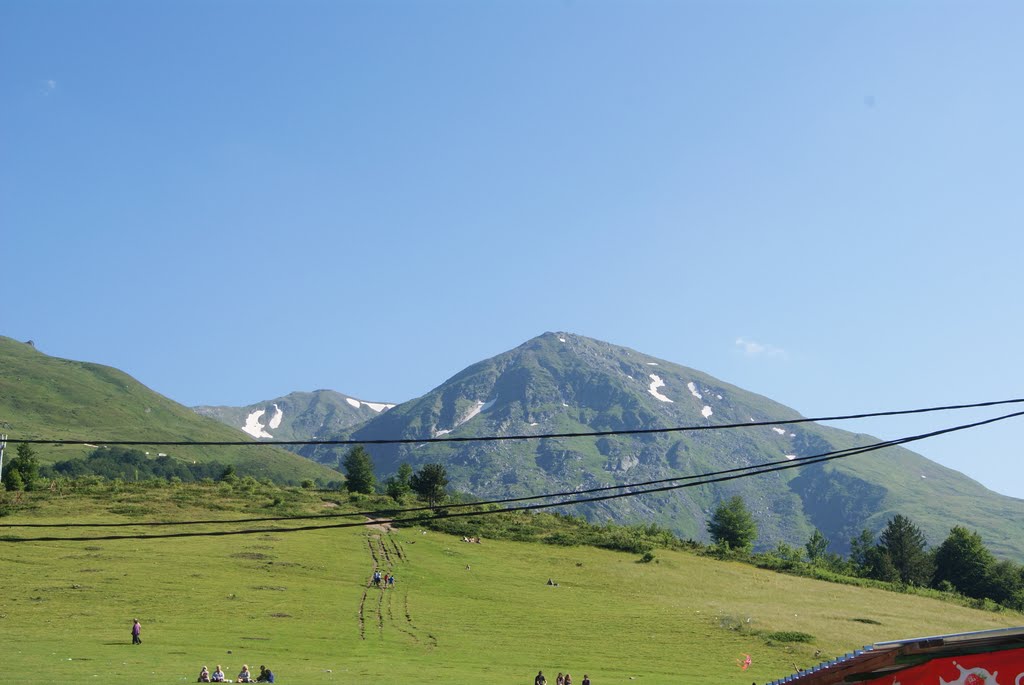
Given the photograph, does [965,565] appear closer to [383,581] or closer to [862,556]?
[862,556]

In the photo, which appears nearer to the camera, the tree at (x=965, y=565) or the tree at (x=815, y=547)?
the tree at (x=965, y=565)

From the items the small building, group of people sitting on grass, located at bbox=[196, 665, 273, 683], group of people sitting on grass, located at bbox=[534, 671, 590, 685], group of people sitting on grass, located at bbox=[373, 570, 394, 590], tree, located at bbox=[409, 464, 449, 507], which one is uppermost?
tree, located at bbox=[409, 464, 449, 507]

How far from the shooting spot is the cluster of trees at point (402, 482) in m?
131

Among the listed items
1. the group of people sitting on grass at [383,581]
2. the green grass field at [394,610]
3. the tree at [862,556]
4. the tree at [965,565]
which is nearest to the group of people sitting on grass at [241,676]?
the green grass field at [394,610]

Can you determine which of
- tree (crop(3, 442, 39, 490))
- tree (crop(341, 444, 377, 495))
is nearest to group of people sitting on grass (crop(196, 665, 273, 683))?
tree (crop(3, 442, 39, 490))

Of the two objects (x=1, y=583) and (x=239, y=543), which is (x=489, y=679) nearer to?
(x=1, y=583)

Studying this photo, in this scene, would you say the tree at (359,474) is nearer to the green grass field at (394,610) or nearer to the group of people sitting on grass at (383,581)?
the green grass field at (394,610)

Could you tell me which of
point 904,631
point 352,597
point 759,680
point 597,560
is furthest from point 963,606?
point 352,597

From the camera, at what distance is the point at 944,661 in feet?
55.6

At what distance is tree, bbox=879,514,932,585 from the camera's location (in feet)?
448

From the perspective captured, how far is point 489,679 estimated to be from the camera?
49.9 meters

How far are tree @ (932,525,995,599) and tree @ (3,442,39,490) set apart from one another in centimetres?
12826

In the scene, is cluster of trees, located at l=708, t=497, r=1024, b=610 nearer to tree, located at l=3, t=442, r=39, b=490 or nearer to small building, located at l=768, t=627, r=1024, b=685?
tree, located at l=3, t=442, r=39, b=490

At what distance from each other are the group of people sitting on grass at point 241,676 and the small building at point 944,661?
110 feet
